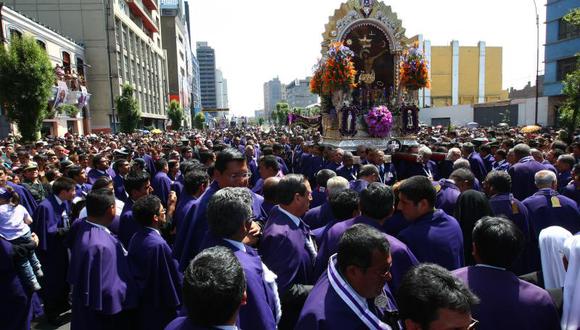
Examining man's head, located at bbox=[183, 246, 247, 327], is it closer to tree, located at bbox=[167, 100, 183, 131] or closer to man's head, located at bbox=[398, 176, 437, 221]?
man's head, located at bbox=[398, 176, 437, 221]

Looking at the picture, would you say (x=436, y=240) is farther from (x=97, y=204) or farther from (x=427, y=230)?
(x=97, y=204)

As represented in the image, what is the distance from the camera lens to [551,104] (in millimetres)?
38156

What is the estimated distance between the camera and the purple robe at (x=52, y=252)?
559cm

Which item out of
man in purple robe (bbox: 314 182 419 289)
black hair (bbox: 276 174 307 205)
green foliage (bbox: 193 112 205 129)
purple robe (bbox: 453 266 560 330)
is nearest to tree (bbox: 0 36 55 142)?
black hair (bbox: 276 174 307 205)

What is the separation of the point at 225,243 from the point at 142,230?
1401 mm

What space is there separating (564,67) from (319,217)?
40828 millimetres

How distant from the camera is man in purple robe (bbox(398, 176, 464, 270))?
354 cm

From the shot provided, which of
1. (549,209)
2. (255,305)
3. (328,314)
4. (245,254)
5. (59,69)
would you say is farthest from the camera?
(59,69)

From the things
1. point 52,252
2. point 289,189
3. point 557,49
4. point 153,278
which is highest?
point 557,49

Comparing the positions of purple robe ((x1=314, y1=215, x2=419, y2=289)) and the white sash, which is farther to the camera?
purple robe ((x1=314, y1=215, x2=419, y2=289))

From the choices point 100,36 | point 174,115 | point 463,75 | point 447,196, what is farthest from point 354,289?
point 463,75

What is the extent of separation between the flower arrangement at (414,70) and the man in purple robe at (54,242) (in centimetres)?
1341

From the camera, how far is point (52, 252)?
5.84m

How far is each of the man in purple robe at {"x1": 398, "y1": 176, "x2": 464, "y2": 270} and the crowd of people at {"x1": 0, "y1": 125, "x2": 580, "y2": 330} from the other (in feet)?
0.03
